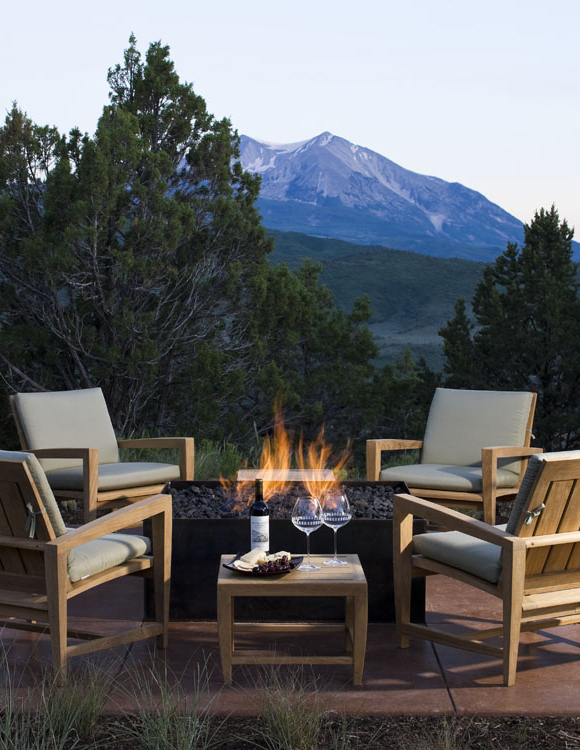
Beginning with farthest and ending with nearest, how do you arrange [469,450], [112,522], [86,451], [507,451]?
[469,450] < [507,451] < [86,451] < [112,522]

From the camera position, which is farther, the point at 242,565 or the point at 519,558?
the point at 242,565

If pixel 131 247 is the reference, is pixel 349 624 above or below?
below

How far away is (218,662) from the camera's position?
3016mm

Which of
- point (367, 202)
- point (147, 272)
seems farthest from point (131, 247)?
point (367, 202)

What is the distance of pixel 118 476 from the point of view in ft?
15.0

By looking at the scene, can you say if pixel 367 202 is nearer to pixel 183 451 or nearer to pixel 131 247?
pixel 131 247

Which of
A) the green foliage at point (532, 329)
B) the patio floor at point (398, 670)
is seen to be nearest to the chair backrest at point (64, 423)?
the patio floor at point (398, 670)

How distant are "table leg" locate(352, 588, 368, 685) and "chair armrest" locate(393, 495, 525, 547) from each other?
424mm

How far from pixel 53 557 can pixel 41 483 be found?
24 centimetres

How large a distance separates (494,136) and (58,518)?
805 inches

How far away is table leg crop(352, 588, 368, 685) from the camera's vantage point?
2.77 metres

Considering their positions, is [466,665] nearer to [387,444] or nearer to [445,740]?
[445,740]

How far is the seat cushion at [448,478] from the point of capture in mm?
4551

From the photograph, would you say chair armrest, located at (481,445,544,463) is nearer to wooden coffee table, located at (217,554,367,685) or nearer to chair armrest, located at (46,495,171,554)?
wooden coffee table, located at (217,554,367,685)
